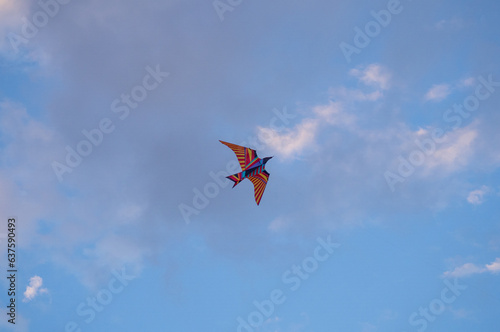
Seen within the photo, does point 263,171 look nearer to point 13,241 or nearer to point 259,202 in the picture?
point 259,202

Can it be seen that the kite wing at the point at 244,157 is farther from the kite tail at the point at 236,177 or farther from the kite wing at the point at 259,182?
the kite wing at the point at 259,182

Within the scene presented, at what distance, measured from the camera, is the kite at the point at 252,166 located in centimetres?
6674

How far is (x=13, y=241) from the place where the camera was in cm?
5931

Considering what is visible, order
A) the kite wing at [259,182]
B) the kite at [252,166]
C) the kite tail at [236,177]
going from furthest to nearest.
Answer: the kite wing at [259,182], the kite at [252,166], the kite tail at [236,177]

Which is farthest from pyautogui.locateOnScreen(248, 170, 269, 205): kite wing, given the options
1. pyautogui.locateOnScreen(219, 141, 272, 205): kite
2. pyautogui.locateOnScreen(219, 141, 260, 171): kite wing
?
pyautogui.locateOnScreen(219, 141, 260, 171): kite wing

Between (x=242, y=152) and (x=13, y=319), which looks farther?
(x=242, y=152)

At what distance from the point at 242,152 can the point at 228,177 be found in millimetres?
4842

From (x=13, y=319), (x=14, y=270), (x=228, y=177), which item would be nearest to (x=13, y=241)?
(x=14, y=270)

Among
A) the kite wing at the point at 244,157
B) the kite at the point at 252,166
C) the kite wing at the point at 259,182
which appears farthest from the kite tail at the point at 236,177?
the kite wing at the point at 259,182

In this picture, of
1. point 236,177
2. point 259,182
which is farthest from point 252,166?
point 236,177

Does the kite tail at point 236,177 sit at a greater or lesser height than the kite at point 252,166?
lesser

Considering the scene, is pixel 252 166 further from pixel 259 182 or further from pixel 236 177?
pixel 236 177

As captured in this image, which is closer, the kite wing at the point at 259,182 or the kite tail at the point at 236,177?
the kite tail at the point at 236,177

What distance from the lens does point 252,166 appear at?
6719cm
